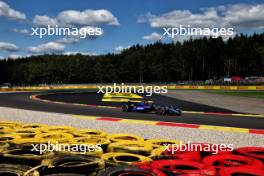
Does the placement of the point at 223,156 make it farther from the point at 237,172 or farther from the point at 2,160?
the point at 2,160

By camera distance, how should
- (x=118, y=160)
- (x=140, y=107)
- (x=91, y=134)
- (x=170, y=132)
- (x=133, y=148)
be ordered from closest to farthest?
(x=118, y=160), (x=133, y=148), (x=91, y=134), (x=170, y=132), (x=140, y=107)

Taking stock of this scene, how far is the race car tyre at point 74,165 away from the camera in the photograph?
4.33m

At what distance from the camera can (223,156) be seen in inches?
214

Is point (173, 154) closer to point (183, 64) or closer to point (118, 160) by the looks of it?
point (118, 160)

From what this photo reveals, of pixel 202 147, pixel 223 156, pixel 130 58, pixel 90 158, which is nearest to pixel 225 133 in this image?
pixel 202 147

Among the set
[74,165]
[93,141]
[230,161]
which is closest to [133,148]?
[93,141]

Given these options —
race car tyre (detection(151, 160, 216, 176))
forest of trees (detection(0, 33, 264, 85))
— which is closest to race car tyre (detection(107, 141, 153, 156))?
race car tyre (detection(151, 160, 216, 176))

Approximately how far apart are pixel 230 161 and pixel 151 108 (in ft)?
32.7

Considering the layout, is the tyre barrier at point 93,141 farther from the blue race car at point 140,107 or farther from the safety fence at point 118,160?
the blue race car at point 140,107

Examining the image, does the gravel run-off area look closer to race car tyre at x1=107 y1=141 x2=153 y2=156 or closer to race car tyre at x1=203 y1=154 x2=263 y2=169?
race car tyre at x1=203 y1=154 x2=263 y2=169

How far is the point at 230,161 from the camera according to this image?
5.48 metres

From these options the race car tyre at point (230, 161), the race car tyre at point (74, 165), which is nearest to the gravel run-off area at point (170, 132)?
the race car tyre at point (230, 161)

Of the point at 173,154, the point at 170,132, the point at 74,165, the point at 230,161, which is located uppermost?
the point at 74,165

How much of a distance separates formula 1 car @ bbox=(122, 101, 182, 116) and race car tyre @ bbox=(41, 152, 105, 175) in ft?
32.2
